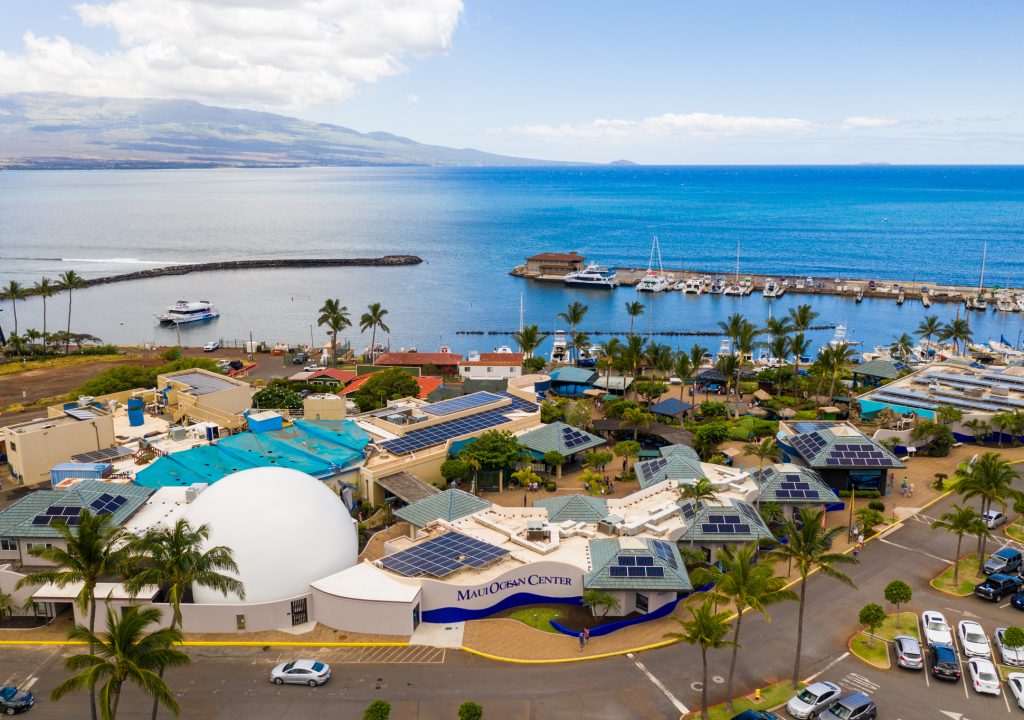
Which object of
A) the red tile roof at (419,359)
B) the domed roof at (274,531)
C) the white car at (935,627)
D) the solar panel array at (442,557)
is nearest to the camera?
the white car at (935,627)

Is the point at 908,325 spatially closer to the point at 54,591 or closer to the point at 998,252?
the point at 998,252

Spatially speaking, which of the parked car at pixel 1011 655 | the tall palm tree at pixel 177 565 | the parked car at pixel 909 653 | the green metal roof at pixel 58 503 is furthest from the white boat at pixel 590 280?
the tall palm tree at pixel 177 565

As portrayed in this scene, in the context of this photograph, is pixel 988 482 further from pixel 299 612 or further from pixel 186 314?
pixel 186 314

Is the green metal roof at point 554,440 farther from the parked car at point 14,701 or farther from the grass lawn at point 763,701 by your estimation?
the parked car at point 14,701

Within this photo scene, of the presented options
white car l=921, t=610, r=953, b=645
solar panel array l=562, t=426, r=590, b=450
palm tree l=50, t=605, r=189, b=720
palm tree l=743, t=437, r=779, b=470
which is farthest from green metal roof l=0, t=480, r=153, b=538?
white car l=921, t=610, r=953, b=645

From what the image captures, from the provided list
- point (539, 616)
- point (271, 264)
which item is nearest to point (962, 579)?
point (539, 616)

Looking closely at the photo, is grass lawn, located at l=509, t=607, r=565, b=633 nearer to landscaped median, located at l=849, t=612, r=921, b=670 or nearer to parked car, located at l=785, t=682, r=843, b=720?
parked car, located at l=785, t=682, r=843, b=720
